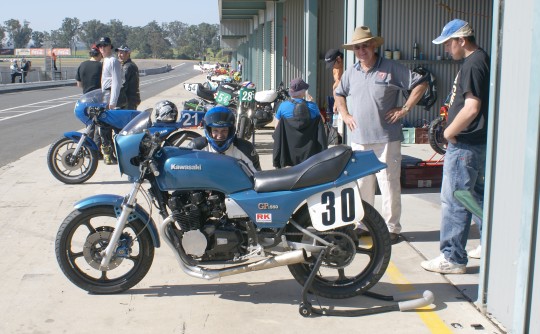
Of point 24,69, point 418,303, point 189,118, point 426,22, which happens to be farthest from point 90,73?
point 24,69

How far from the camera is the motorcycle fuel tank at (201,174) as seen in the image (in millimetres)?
4648

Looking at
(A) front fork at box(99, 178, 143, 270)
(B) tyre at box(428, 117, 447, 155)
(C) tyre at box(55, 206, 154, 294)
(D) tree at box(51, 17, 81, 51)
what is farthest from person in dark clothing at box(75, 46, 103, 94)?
(D) tree at box(51, 17, 81, 51)

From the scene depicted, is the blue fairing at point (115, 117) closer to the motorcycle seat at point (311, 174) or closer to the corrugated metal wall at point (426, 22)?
the motorcycle seat at point (311, 174)

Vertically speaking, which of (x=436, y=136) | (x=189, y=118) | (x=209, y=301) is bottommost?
Result: (x=209, y=301)

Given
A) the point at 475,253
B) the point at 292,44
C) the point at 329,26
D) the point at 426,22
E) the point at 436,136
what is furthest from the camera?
the point at 292,44

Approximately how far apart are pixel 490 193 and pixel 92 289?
117 inches

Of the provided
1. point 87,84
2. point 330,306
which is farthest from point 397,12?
point 330,306

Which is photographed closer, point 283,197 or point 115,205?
point 283,197

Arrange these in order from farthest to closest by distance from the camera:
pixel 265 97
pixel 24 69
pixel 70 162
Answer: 1. pixel 24 69
2. pixel 265 97
3. pixel 70 162

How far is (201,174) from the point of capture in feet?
15.3

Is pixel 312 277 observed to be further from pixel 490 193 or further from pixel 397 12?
pixel 397 12

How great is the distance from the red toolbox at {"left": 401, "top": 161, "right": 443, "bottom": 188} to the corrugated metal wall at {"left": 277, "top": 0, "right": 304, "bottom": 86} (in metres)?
10.2

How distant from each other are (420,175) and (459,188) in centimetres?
367

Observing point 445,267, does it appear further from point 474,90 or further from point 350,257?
point 474,90
